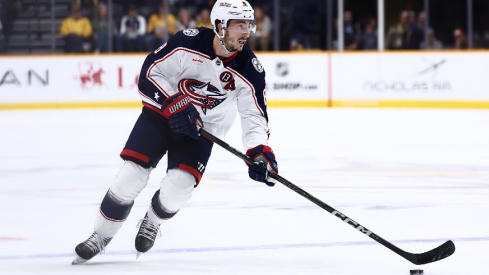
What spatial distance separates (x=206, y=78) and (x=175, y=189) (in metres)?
0.45

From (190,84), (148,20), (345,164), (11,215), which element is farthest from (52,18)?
(190,84)

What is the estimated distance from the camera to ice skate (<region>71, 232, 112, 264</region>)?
352cm

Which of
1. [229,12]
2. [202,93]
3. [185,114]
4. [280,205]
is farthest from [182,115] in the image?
[280,205]

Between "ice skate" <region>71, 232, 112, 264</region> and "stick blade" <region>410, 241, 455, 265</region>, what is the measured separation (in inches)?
46.2

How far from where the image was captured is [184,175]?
360 cm

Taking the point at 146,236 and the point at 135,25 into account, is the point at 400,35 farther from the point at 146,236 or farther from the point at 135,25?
the point at 146,236

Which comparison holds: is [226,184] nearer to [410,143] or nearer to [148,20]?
[410,143]

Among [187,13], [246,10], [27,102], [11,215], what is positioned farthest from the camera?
[187,13]

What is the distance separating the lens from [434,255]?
343cm

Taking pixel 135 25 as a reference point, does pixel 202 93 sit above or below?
below

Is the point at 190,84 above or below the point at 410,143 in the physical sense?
above

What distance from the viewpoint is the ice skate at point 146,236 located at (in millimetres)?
3617

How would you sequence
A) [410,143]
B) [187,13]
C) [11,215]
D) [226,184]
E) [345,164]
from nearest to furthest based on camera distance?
[11,215]
[226,184]
[345,164]
[410,143]
[187,13]

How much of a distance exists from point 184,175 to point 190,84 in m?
0.37
